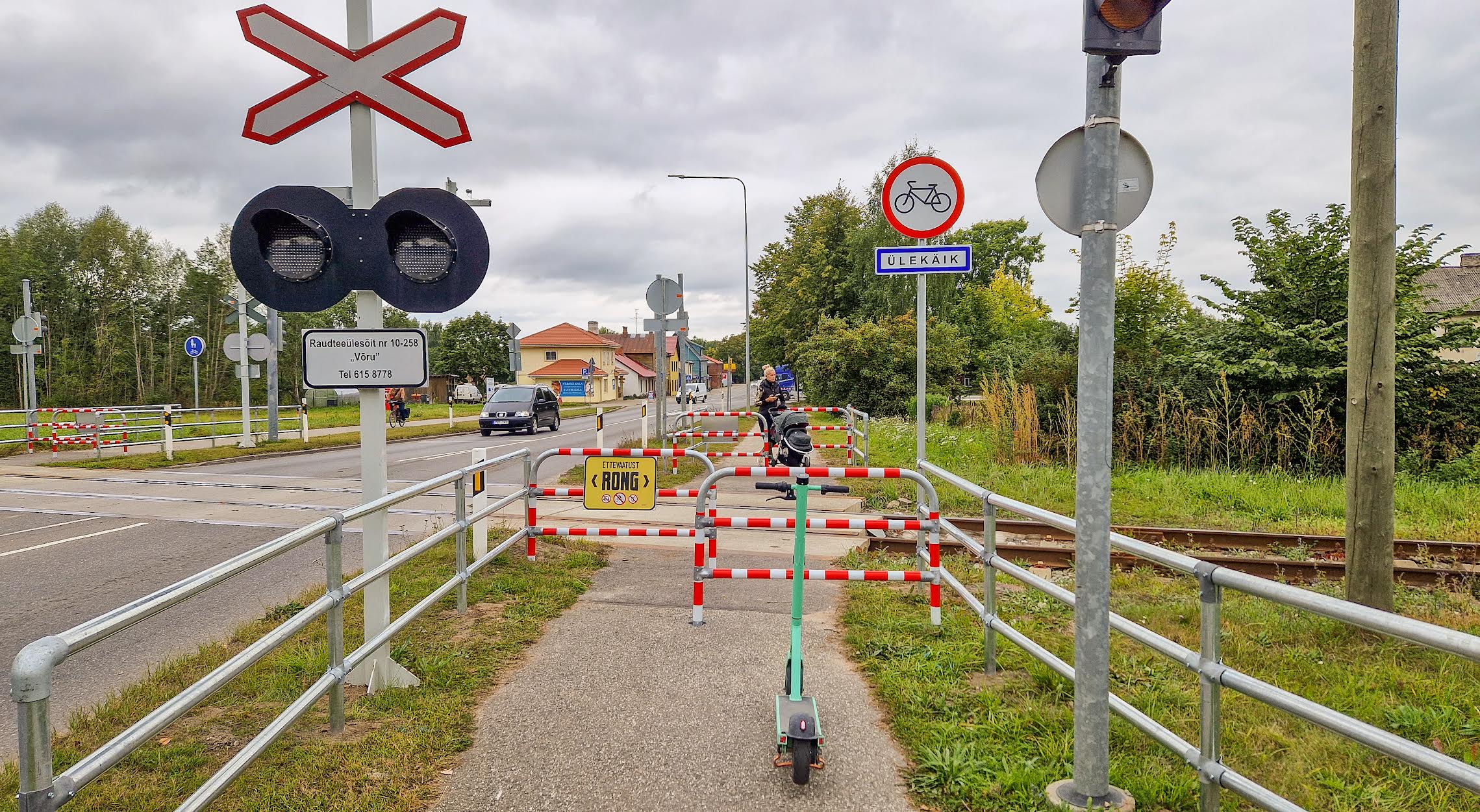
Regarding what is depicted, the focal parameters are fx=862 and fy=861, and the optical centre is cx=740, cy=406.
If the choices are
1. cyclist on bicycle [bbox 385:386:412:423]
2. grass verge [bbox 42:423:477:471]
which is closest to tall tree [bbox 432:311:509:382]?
cyclist on bicycle [bbox 385:386:412:423]

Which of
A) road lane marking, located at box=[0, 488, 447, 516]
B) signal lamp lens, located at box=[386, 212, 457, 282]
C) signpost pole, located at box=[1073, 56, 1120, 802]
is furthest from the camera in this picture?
road lane marking, located at box=[0, 488, 447, 516]

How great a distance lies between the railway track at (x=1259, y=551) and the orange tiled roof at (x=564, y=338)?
95.1 metres

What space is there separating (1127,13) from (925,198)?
3.59 m

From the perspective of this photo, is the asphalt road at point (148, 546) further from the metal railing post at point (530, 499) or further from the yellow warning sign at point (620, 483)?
the yellow warning sign at point (620, 483)

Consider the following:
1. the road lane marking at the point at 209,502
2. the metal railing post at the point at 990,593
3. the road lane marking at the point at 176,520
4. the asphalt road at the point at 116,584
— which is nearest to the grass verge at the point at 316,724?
the asphalt road at the point at 116,584

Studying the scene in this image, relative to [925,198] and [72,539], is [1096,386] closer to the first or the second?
[925,198]

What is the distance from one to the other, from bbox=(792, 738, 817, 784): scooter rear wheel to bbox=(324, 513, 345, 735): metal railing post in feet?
6.71

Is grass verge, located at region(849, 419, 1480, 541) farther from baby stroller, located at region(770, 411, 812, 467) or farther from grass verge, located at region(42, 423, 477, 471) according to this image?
grass verge, located at region(42, 423, 477, 471)

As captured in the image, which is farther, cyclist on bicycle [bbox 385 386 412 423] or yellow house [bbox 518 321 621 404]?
yellow house [bbox 518 321 621 404]

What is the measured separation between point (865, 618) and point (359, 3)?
4.79 meters

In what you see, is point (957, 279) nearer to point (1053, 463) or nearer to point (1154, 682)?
point (1053, 463)

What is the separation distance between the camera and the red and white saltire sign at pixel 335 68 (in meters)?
4.38

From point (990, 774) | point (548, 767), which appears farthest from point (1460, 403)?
point (548, 767)

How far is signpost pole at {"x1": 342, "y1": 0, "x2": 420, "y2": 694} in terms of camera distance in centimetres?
445
